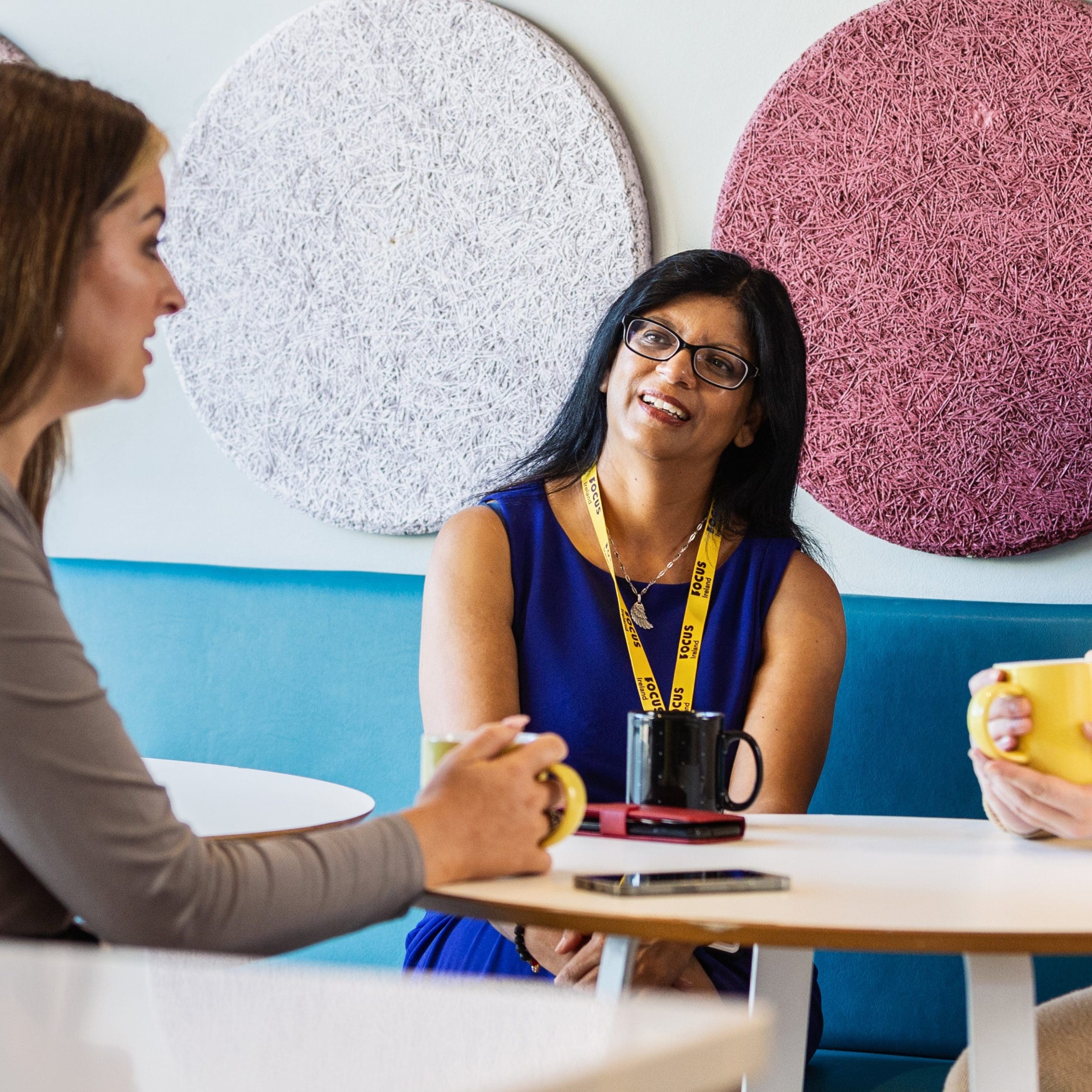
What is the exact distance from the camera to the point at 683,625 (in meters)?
1.83

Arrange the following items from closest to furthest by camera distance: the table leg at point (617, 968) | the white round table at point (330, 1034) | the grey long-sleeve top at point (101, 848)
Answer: the white round table at point (330, 1034)
the grey long-sleeve top at point (101, 848)
the table leg at point (617, 968)

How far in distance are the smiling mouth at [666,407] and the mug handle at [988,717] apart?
2.44ft

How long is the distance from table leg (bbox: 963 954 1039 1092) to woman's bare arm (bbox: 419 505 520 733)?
72 centimetres

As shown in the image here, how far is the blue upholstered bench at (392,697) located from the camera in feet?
6.10

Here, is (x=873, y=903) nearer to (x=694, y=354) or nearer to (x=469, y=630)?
(x=469, y=630)

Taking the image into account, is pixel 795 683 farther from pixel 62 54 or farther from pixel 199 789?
pixel 62 54

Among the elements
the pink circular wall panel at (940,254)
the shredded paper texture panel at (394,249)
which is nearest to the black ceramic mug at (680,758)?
the pink circular wall panel at (940,254)

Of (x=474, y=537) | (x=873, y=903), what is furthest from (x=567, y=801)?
(x=474, y=537)

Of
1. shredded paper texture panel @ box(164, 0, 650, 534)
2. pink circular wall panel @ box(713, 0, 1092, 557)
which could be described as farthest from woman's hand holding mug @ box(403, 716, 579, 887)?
shredded paper texture panel @ box(164, 0, 650, 534)

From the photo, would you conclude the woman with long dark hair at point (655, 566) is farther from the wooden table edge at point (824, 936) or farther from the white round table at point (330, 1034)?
the white round table at point (330, 1034)

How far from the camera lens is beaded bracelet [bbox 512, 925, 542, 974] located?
153cm

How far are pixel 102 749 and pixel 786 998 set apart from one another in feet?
2.92

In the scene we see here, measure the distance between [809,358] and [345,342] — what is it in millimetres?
800

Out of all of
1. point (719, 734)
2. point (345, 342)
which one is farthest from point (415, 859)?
point (345, 342)
